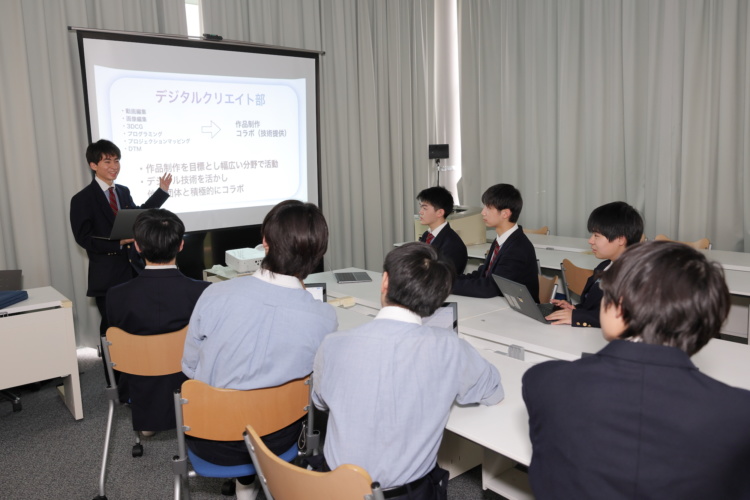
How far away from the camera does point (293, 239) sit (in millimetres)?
1858

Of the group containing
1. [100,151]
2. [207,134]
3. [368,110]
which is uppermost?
[368,110]

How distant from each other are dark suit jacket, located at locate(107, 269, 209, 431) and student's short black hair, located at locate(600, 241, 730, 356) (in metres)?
1.79

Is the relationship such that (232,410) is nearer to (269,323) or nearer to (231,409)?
(231,409)

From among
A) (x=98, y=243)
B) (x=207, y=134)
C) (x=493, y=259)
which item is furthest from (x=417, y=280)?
(x=207, y=134)

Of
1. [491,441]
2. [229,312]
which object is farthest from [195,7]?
[491,441]

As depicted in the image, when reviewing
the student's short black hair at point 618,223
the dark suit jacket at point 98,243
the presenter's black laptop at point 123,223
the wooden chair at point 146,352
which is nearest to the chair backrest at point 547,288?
the student's short black hair at point 618,223

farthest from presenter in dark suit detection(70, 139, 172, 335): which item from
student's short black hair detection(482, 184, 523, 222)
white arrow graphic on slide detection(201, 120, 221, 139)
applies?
student's short black hair detection(482, 184, 523, 222)

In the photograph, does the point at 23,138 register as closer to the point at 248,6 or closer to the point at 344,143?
the point at 248,6

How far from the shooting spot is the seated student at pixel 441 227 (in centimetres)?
346

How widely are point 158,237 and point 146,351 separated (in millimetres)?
495

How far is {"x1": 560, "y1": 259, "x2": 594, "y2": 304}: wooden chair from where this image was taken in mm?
3199

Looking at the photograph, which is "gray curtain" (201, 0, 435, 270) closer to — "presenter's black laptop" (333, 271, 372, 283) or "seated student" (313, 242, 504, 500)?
"presenter's black laptop" (333, 271, 372, 283)

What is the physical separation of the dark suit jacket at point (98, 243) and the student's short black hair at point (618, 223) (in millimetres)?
2812

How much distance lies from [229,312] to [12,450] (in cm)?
192
